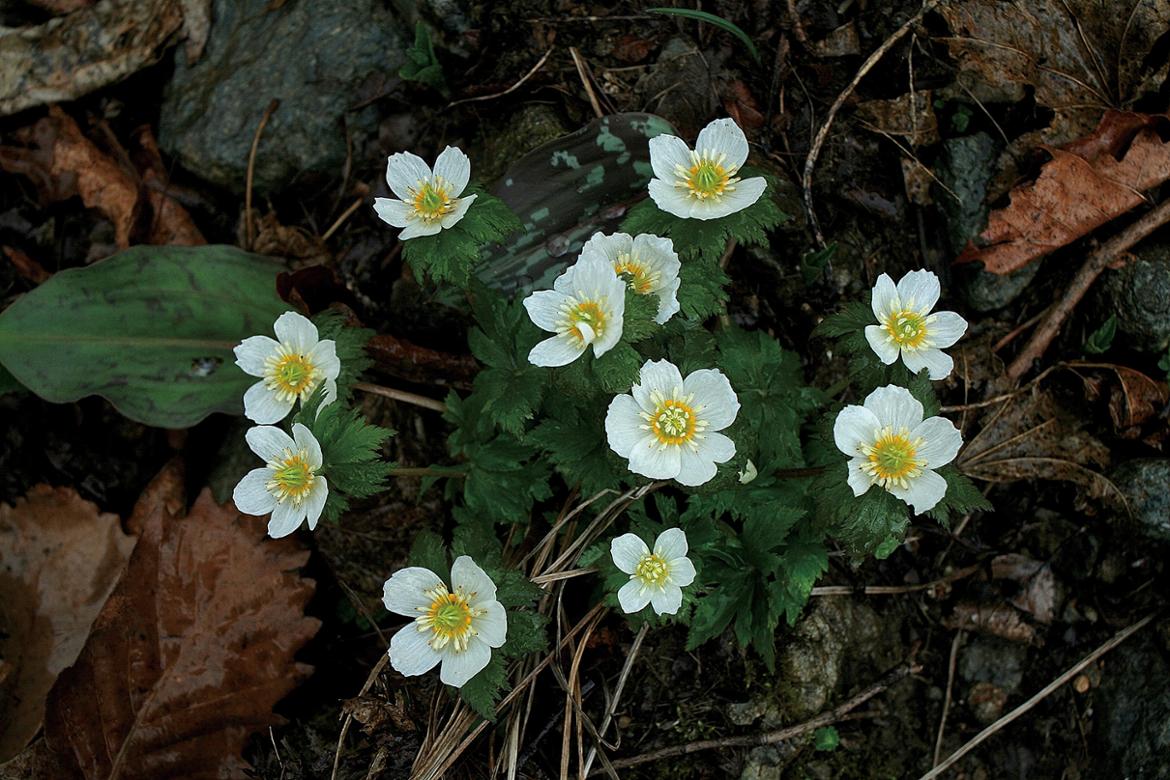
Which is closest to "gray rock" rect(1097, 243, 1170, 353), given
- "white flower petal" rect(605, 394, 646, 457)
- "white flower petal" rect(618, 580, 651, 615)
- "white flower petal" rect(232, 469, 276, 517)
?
"white flower petal" rect(605, 394, 646, 457)

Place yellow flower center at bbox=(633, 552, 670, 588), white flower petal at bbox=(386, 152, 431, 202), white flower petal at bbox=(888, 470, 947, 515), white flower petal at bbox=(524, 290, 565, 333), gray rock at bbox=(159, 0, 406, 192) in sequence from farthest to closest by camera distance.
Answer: gray rock at bbox=(159, 0, 406, 192), white flower petal at bbox=(386, 152, 431, 202), yellow flower center at bbox=(633, 552, 670, 588), white flower petal at bbox=(524, 290, 565, 333), white flower petal at bbox=(888, 470, 947, 515)

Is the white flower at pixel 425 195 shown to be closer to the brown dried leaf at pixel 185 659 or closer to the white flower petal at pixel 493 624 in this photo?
the white flower petal at pixel 493 624

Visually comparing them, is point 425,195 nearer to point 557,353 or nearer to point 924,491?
point 557,353

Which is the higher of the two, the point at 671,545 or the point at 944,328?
the point at 944,328

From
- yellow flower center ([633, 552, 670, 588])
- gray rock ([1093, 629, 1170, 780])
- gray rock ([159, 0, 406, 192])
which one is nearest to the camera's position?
yellow flower center ([633, 552, 670, 588])

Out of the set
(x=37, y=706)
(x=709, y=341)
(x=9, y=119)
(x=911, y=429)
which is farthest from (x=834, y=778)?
(x=9, y=119)

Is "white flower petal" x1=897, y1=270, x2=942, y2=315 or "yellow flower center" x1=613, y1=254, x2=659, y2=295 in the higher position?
"yellow flower center" x1=613, y1=254, x2=659, y2=295

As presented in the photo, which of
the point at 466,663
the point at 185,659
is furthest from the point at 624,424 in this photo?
the point at 185,659

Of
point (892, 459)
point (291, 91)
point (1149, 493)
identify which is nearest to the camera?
point (892, 459)

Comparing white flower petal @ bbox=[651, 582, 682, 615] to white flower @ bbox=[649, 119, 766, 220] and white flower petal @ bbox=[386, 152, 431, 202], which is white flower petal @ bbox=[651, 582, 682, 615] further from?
white flower petal @ bbox=[386, 152, 431, 202]
